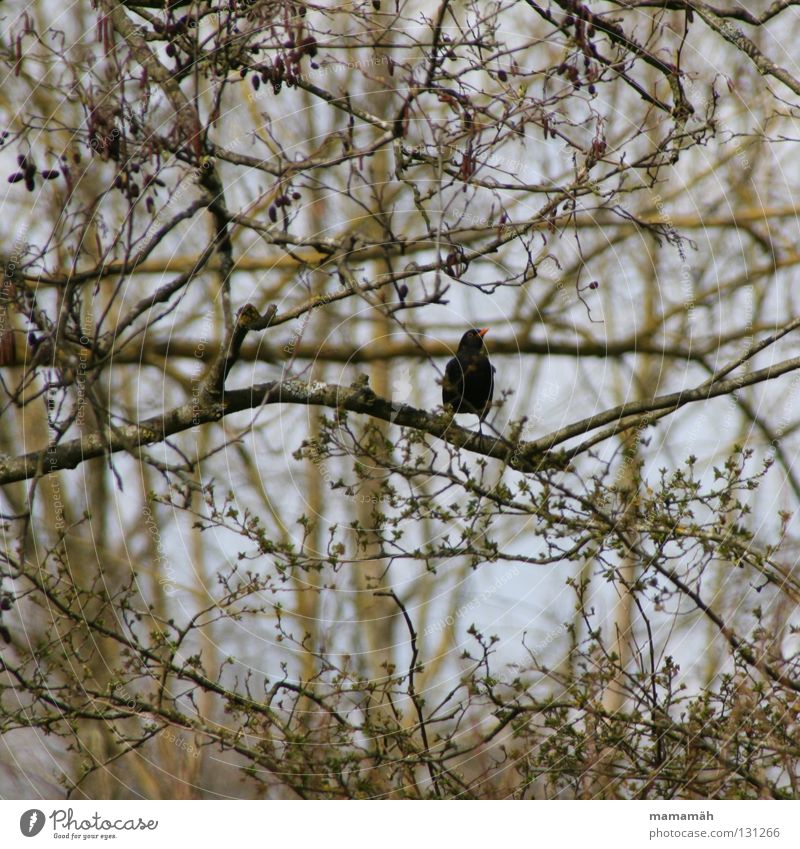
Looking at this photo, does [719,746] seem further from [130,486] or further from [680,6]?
[130,486]

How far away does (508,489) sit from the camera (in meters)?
2.88

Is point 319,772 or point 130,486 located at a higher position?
point 130,486

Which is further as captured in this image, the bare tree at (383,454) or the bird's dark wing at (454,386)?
the bird's dark wing at (454,386)

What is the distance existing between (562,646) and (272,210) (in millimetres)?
1681

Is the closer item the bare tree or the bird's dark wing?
the bare tree

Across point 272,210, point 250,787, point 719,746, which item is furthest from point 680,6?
point 250,787

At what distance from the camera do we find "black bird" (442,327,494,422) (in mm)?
4180

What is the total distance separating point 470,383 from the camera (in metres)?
4.19

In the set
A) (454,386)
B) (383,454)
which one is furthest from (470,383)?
(383,454)

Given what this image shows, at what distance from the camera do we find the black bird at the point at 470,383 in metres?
4.18

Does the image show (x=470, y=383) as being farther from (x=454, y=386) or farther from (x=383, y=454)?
(x=383, y=454)

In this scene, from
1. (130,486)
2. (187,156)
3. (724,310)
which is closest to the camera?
(187,156)

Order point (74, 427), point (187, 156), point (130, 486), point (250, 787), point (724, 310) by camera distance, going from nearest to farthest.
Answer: point (187, 156) → point (250, 787) → point (74, 427) → point (130, 486) → point (724, 310)

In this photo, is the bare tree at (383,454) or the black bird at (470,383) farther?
the black bird at (470,383)
